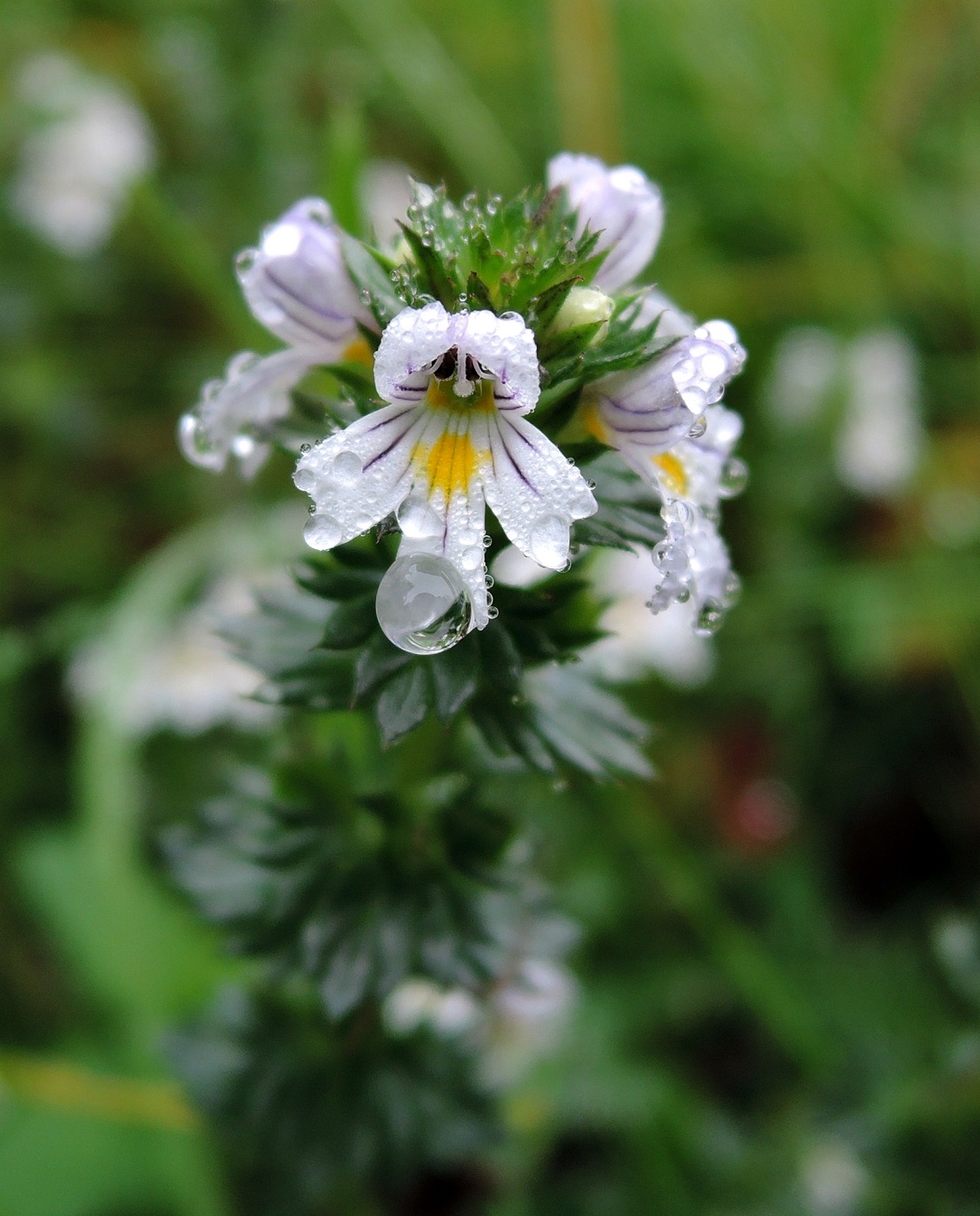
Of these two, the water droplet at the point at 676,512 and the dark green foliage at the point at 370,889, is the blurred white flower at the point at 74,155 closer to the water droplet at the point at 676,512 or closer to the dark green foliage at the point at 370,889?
the dark green foliage at the point at 370,889

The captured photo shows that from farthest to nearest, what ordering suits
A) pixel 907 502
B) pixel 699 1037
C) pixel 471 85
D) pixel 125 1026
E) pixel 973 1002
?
pixel 471 85, pixel 907 502, pixel 699 1037, pixel 125 1026, pixel 973 1002

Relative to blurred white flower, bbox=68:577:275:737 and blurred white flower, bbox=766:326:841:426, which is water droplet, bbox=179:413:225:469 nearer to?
blurred white flower, bbox=68:577:275:737

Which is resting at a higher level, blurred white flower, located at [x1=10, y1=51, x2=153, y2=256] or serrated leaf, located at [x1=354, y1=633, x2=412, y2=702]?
blurred white flower, located at [x1=10, y1=51, x2=153, y2=256]

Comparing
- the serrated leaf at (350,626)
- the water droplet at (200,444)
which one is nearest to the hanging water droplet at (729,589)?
the serrated leaf at (350,626)

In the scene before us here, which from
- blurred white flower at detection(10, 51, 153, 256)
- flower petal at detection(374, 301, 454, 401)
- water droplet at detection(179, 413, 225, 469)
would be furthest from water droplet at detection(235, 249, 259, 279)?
blurred white flower at detection(10, 51, 153, 256)

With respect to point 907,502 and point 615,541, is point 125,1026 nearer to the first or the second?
point 615,541

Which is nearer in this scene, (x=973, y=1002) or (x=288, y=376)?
(x=288, y=376)

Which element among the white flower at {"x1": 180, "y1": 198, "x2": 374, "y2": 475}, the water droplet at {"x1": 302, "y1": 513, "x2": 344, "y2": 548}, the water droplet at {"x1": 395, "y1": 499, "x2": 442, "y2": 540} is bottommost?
the water droplet at {"x1": 395, "y1": 499, "x2": 442, "y2": 540}

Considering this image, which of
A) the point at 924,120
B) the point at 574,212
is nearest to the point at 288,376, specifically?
the point at 574,212
